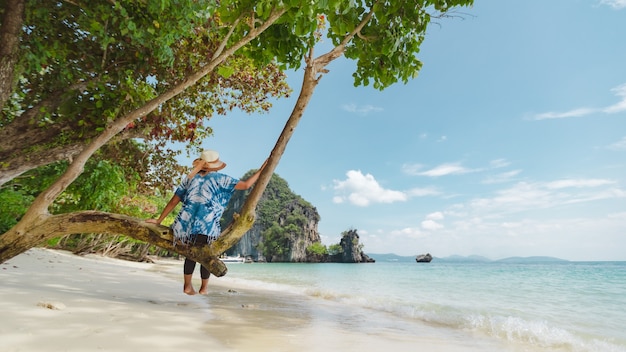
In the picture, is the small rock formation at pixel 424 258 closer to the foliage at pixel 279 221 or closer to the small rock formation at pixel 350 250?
the small rock formation at pixel 350 250

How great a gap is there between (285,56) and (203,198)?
2.40 meters

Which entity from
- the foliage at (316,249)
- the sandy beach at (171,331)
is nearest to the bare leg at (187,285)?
the sandy beach at (171,331)

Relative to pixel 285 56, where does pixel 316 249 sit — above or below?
above

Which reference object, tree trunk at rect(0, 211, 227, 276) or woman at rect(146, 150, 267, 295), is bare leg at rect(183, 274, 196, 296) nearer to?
tree trunk at rect(0, 211, 227, 276)

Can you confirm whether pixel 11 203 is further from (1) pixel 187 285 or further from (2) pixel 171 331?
(2) pixel 171 331

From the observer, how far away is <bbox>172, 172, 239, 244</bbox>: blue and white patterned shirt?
4.18 meters

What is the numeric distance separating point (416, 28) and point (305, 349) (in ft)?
13.8

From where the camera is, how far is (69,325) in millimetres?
3217

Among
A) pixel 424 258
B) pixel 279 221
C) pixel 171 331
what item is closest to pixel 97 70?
pixel 171 331

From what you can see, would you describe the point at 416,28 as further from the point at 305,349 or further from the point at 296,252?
the point at 296,252

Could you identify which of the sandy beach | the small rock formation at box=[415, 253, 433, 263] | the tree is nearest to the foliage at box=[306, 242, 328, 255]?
the small rock formation at box=[415, 253, 433, 263]

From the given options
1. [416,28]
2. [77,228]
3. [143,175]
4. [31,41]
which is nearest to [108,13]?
[31,41]

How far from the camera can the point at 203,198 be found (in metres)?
4.19

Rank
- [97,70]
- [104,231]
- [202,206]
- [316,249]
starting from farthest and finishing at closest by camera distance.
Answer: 1. [316,249]
2. [97,70]
3. [104,231]
4. [202,206]
